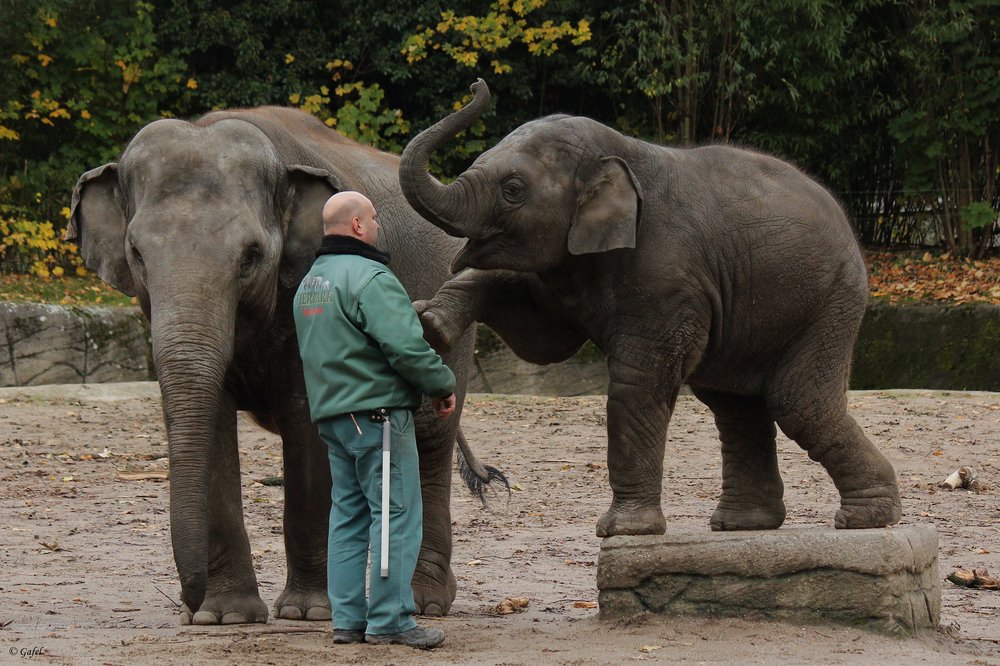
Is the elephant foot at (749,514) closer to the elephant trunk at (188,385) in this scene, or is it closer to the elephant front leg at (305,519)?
the elephant front leg at (305,519)

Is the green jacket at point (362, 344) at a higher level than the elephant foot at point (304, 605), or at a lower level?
higher

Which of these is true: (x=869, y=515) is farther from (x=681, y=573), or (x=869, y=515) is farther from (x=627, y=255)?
(x=627, y=255)

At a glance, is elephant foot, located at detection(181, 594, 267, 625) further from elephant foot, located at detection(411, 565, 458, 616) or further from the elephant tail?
the elephant tail

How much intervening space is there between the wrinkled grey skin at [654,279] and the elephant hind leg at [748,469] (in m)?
0.23

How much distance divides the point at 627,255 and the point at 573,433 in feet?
23.1

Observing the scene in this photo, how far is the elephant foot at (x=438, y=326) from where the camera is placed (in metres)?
4.89

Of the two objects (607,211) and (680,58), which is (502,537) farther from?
(680,58)

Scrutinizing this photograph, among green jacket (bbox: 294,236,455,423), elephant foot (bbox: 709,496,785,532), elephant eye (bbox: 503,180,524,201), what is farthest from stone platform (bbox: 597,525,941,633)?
elephant eye (bbox: 503,180,524,201)

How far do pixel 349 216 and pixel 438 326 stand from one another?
1.86 feet

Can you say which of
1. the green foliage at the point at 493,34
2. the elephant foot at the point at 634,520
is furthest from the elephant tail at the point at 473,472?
the green foliage at the point at 493,34

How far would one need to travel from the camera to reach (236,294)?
15.9 ft

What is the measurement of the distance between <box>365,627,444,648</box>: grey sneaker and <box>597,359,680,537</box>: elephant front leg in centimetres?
90

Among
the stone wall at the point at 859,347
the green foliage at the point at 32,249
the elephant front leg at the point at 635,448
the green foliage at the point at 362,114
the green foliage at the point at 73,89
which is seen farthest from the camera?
the green foliage at the point at 73,89

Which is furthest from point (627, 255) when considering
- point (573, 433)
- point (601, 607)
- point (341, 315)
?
point (573, 433)
